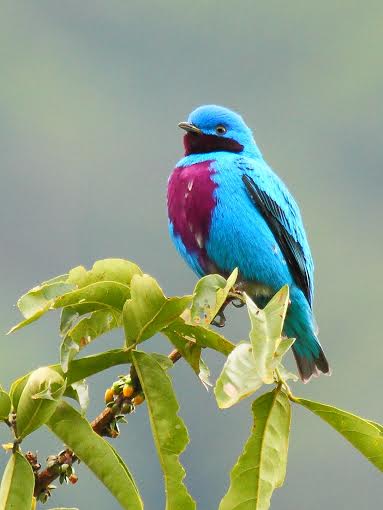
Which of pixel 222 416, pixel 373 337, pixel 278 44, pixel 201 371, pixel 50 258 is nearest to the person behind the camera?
pixel 201 371

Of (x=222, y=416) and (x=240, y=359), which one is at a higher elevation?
(x=240, y=359)

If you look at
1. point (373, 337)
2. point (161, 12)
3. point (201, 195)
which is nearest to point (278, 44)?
point (161, 12)

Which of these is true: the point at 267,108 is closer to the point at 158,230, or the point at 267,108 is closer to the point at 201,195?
the point at 158,230

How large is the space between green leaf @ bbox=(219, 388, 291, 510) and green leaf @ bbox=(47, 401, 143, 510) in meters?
0.23

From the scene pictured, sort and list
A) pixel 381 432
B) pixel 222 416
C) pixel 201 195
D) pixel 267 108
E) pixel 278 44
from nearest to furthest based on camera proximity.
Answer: pixel 381 432 < pixel 201 195 < pixel 222 416 < pixel 267 108 < pixel 278 44

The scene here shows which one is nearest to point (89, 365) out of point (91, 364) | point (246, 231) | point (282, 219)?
point (91, 364)

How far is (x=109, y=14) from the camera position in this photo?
12088 centimetres

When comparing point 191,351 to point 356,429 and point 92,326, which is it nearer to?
point 92,326

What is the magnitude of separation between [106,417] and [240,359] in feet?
1.56

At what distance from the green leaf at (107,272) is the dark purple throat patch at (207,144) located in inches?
144

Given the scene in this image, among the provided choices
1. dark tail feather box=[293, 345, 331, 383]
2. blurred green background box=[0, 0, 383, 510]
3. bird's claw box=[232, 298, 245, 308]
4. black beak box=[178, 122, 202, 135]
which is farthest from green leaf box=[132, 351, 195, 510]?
blurred green background box=[0, 0, 383, 510]

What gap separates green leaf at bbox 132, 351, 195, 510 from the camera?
287 centimetres

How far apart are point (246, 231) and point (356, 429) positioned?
10.2 feet

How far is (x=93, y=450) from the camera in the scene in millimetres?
2906
